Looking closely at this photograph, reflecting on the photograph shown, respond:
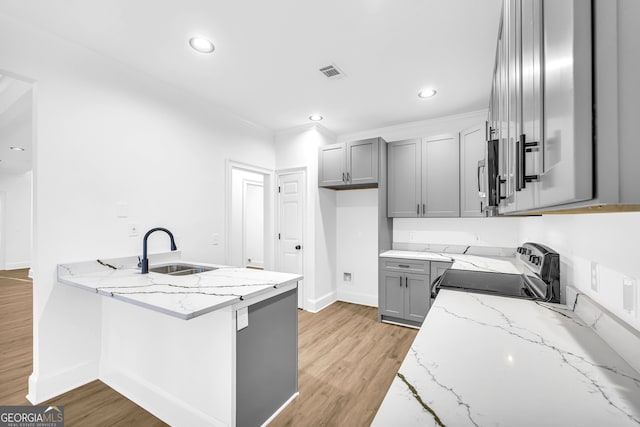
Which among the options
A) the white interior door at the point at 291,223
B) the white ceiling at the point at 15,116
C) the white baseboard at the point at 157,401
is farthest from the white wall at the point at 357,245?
the white ceiling at the point at 15,116

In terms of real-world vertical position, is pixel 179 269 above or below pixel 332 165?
below

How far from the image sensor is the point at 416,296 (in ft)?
10.5

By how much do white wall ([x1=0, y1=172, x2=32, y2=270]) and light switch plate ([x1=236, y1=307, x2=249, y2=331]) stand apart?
8.95m

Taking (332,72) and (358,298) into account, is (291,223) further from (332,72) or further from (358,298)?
(332,72)

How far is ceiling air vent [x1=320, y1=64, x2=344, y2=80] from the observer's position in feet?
7.95

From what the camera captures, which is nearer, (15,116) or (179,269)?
(179,269)

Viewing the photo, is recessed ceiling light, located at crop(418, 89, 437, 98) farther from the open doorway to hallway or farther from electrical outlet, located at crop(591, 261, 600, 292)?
the open doorway to hallway

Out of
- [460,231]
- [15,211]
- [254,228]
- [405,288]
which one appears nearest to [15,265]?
[15,211]

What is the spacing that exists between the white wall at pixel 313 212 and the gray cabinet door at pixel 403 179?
962mm

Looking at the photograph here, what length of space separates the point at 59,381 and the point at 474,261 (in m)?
3.79

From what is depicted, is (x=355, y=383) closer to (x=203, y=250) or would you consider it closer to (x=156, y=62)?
(x=203, y=250)

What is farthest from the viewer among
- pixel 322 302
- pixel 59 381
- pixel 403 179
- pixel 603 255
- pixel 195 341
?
pixel 322 302

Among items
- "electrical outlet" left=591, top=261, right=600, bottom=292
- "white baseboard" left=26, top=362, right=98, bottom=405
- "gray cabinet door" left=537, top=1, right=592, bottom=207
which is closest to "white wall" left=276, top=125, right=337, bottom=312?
"white baseboard" left=26, top=362, right=98, bottom=405

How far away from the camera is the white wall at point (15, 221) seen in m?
6.75
